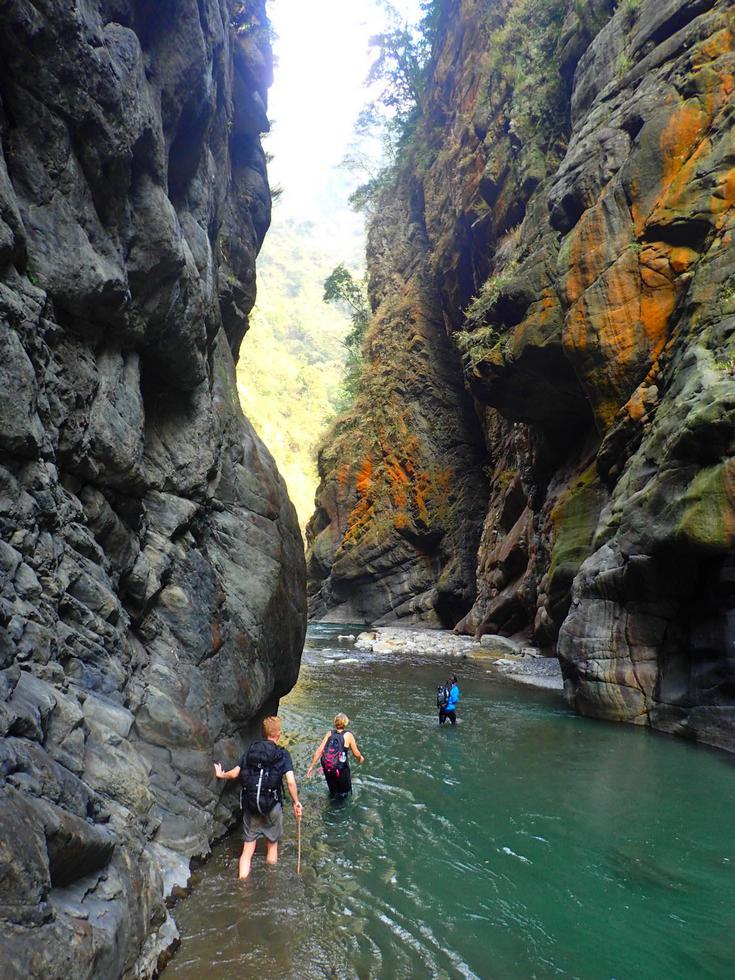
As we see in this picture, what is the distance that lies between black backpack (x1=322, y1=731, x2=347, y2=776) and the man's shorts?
2.56 meters

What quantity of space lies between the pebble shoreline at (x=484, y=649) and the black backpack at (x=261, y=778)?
1415 cm

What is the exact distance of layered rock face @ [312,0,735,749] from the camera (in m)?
13.1

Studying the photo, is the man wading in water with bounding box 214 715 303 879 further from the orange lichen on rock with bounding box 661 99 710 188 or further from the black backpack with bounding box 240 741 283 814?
the orange lichen on rock with bounding box 661 99 710 188

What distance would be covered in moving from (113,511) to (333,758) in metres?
4.97

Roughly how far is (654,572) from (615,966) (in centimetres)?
963

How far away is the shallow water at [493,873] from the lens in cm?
521

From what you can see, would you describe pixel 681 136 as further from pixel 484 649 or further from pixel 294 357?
pixel 294 357

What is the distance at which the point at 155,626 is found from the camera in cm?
744

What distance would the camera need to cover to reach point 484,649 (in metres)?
26.5

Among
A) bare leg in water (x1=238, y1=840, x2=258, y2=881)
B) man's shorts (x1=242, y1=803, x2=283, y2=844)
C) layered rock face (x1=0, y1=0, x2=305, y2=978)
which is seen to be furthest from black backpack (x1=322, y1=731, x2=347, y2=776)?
bare leg in water (x1=238, y1=840, x2=258, y2=881)

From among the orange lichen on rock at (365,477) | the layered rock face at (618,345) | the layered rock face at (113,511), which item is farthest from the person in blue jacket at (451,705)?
the orange lichen on rock at (365,477)

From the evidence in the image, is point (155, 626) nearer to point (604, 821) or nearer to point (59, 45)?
point (59, 45)

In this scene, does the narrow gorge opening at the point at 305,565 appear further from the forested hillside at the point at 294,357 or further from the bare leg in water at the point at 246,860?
the forested hillside at the point at 294,357

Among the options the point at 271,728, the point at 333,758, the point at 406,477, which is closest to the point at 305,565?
the point at 333,758
